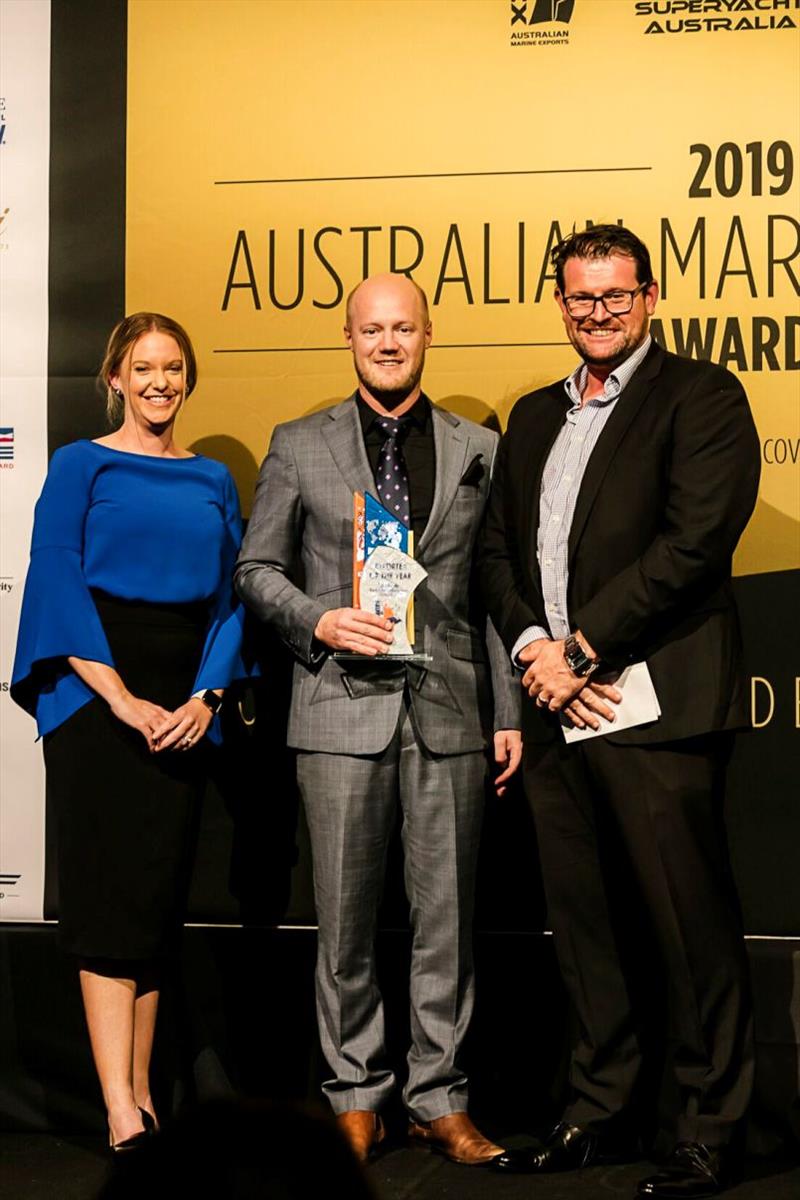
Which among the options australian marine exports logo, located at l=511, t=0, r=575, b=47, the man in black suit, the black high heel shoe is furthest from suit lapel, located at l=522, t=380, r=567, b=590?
the black high heel shoe

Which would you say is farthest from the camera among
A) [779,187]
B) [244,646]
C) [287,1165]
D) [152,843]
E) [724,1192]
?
[779,187]

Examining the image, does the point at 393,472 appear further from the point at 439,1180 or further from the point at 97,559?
the point at 439,1180

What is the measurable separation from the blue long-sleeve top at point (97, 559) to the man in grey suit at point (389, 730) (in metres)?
0.14

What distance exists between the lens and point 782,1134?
11.1 feet

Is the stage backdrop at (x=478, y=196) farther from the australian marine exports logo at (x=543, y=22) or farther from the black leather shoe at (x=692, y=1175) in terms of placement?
the black leather shoe at (x=692, y=1175)

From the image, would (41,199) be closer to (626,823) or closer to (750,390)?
(750,390)

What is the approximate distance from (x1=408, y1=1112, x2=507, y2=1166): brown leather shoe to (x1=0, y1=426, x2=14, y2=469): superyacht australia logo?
1.93m

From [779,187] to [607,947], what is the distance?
1854mm

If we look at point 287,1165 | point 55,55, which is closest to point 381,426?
point 55,55

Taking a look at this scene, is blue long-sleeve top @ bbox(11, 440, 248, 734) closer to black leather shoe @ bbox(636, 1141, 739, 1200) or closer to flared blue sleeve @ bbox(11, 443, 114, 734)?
flared blue sleeve @ bbox(11, 443, 114, 734)

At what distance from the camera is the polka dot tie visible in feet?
10.7

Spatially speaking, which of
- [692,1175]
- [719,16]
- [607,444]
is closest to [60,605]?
[607,444]

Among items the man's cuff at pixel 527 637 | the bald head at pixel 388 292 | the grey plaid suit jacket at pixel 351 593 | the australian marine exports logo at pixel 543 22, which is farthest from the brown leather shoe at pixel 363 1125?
the australian marine exports logo at pixel 543 22

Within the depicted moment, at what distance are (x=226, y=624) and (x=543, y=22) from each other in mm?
1684
